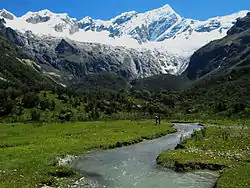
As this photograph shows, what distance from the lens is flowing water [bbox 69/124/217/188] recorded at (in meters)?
41.0

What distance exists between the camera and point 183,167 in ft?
159

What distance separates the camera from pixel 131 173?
46844mm

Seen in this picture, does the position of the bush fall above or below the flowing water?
above

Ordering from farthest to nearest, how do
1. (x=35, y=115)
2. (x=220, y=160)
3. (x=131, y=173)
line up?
1. (x=35, y=115)
2. (x=220, y=160)
3. (x=131, y=173)

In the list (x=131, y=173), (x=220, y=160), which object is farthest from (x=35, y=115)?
(x=220, y=160)

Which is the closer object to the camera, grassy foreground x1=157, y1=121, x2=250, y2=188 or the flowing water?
grassy foreground x1=157, y1=121, x2=250, y2=188

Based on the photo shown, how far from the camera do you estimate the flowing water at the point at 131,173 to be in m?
41.0

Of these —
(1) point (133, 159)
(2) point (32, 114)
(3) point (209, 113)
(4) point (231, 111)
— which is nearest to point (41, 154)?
(1) point (133, 159)

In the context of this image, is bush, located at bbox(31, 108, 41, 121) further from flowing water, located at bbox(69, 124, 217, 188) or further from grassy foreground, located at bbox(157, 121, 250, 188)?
grassy foreground, located at bbox(157, 121, 250, 188)

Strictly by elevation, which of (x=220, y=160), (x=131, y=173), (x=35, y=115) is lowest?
(x=131, y=173)

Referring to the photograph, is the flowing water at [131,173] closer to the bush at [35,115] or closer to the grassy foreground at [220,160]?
the grassy foreground at [220,160]

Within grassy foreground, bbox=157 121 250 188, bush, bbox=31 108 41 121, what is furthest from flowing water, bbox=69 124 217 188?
bush, bbox=31 108 41 121

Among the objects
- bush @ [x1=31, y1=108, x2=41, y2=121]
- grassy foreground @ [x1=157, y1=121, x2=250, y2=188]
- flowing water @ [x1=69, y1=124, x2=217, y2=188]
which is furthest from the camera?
bush @ [x1=31, y1=108, x2=41, y2=121]

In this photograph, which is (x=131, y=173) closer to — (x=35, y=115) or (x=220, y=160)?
(x=220, y=160)
